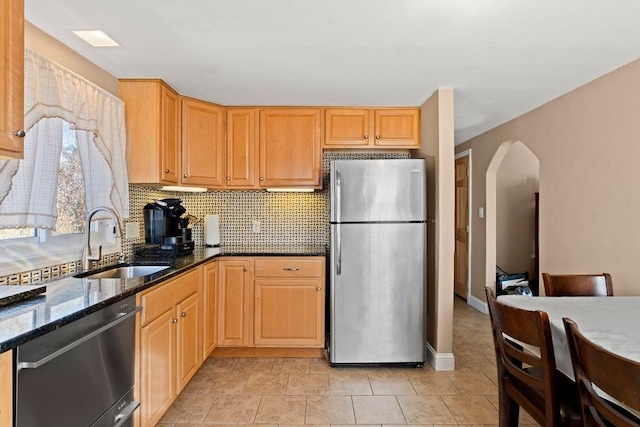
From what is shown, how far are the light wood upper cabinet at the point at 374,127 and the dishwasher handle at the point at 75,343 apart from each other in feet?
7.29

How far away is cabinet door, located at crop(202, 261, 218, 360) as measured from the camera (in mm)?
2928

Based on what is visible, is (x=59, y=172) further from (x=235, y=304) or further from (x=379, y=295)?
(x=379, y=295)

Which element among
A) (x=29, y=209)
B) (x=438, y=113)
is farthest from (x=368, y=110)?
(x=29, y=209)

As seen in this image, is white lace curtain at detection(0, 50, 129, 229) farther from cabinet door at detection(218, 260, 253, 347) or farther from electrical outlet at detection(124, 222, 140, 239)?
cabinet door at detection(218, 260, 253, 347)

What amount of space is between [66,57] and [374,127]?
228cm

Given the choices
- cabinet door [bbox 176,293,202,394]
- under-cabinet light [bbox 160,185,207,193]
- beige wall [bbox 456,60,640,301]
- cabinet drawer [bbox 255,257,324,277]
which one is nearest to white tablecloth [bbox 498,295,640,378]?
beige wall [bbox 456,60,640,301]

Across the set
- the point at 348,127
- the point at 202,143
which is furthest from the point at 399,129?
the point at 202,143

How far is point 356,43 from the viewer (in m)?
2.16

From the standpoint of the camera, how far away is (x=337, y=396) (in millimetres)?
2572

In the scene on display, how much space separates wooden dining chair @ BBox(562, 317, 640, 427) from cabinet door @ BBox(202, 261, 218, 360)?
2.41 meters

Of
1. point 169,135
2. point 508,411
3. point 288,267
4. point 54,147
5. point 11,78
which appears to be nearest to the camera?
point 11,78

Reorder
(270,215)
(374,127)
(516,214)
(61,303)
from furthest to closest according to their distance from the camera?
(516,214), (270,215), (374,127), (61,303)

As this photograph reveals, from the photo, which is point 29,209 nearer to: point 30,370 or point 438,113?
point 30,370

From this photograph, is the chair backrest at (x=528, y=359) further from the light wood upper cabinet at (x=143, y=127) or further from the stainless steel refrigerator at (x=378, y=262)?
the light wood upper cabinet at (x=143, y=127)
